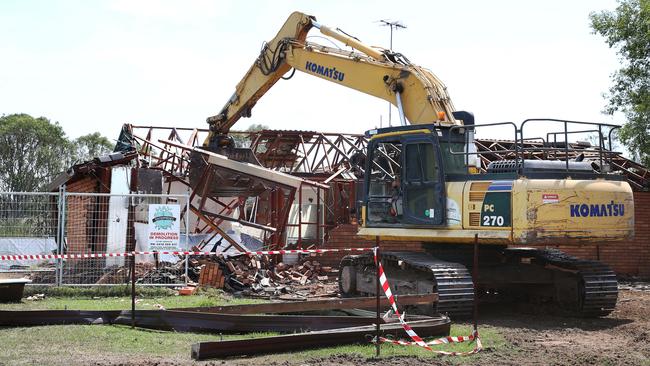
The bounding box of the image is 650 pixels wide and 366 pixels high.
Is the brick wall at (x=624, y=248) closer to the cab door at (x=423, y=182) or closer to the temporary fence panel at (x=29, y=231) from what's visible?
the temporary fence panel at (x=29, y=231)

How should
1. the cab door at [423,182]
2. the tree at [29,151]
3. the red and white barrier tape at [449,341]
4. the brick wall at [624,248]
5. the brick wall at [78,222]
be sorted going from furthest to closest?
the tree at [29,151], the brick wall at [624,248], the brick wall at [78,222], the cab door at [423,182], the red and white barrier tape at [449,341]

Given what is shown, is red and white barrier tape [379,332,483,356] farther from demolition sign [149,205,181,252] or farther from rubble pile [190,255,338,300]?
demolition sign [149,205,181,252]

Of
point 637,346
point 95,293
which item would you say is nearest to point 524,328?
point 637,346

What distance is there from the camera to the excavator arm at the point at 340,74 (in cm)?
1416

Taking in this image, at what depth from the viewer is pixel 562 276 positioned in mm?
13570

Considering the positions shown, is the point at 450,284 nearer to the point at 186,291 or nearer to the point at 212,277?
the point at 186,291

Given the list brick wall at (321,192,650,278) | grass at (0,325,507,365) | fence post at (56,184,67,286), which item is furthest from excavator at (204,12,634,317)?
brick wall at (321,192,650,278)

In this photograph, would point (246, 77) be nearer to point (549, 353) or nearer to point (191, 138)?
point (191, 138)

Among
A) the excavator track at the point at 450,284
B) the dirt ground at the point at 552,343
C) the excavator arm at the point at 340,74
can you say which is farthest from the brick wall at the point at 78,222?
the dirt ground at the point at 552,343

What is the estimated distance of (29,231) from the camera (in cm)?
1686

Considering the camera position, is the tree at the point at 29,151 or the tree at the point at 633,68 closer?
the tree at the point at 633,68

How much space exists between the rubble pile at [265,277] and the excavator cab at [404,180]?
3.26m

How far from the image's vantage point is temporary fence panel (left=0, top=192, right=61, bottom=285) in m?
16.5

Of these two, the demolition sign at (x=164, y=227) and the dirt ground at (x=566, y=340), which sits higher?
the demolition sign at (x=164, y=227)
